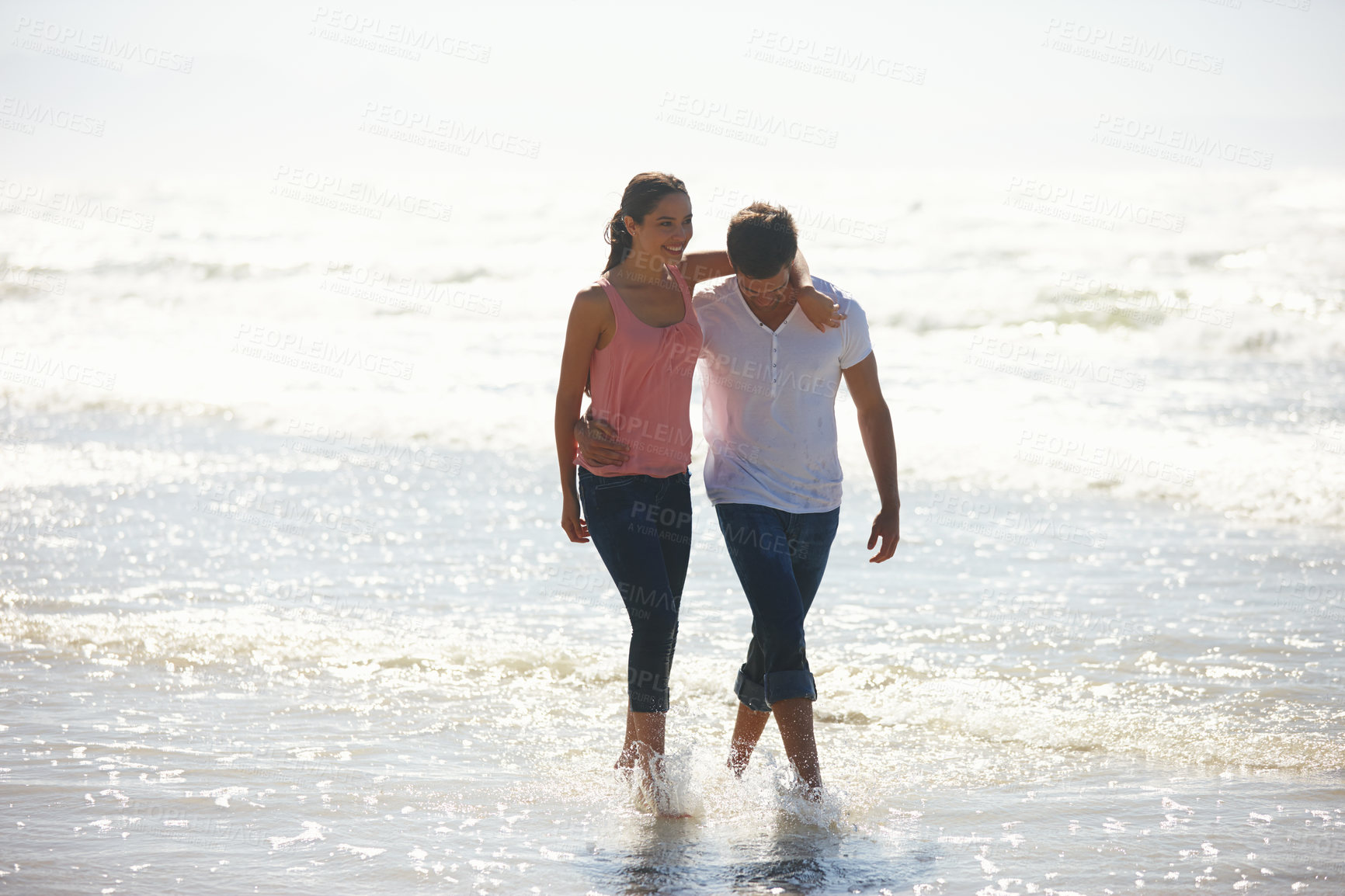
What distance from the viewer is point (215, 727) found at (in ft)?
13.4

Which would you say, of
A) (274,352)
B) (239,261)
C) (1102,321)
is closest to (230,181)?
(239,261)

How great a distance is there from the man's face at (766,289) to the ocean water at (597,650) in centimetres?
138

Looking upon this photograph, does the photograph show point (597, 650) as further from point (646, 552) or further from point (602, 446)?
point (602, 446)

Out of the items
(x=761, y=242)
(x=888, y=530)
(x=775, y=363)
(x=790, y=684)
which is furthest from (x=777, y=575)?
(x=761, y=242)

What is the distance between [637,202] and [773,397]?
2.18 ft

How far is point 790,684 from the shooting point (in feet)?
10.7

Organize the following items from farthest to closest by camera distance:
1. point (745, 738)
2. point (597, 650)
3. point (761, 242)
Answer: point (597, 650) → point (745, 738) → point (761, 242)

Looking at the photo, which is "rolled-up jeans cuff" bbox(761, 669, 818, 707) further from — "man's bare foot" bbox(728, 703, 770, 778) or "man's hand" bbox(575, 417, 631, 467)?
"man's hand" bbox(575, 417, 631, 467)

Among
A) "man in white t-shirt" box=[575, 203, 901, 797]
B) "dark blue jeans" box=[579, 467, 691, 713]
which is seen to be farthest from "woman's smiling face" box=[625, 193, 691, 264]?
"dark blue jeans" box=[579, 467, 691, 713]

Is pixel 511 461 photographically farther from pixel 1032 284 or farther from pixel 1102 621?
pixel 1032 284

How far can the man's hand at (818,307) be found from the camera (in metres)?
3.20

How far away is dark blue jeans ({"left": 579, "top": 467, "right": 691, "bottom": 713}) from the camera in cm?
328

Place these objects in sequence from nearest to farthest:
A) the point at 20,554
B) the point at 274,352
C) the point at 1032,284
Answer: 1. the point at 20,554
2. the point at 274,352
3. the point at 1032,284

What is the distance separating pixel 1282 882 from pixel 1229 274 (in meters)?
22.6
